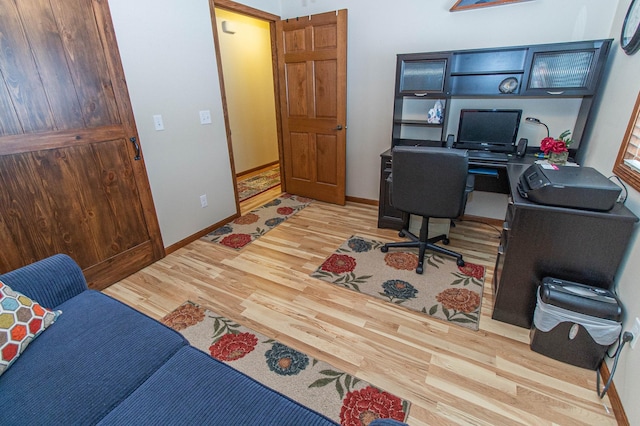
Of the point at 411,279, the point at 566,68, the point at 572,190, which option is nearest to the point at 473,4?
the point at 566,68

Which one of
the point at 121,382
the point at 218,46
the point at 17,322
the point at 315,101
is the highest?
the point at 218,46

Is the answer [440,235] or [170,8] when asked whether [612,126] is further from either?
[170,8]

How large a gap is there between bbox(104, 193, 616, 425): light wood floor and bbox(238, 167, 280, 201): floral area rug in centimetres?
154

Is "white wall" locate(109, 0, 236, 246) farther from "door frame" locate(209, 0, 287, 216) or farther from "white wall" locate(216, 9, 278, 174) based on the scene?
"white wall" locate(216, 9, 278, 174)

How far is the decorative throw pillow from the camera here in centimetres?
109

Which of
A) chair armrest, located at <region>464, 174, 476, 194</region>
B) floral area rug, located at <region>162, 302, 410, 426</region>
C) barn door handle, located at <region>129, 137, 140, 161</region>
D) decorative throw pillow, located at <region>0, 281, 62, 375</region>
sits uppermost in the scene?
barn door handle, located at <region>129, 137, 140, 161</region>

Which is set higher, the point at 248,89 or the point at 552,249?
the point at 248,89

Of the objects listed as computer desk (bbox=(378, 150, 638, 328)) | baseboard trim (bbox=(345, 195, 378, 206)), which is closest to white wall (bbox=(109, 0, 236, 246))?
baseboard trim (bbox=(345, 195, 378, 206))

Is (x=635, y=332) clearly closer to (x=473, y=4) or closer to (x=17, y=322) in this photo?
→ (x=17, y=322)

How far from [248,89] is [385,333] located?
4465mm

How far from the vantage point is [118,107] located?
2.18 meters

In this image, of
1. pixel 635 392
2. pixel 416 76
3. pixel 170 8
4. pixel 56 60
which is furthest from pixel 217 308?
pixel 416 76

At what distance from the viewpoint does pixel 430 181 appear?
2.08m

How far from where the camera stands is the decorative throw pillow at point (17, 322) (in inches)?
42.8
